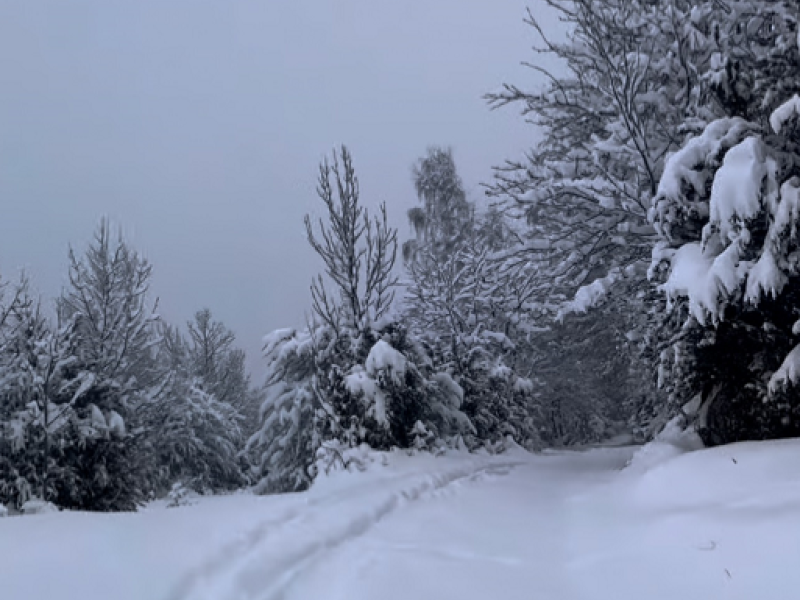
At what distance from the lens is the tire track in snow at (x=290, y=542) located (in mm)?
3459

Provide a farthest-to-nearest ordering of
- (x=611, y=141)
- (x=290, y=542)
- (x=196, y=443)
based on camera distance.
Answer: (x=196, y=443)
(x=611, y=141)
(x=290, y=542)

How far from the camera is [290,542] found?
176 inches

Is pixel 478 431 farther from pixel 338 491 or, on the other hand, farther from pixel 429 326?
pixel 338 491

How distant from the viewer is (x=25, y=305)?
12859 mm

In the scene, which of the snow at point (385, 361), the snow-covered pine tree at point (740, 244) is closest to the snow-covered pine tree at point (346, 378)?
the snow at point (385, 361)

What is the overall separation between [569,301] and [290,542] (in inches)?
276

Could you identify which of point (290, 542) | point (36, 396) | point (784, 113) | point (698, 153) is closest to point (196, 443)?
point (36, 396)

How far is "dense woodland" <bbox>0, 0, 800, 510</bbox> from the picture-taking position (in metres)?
6.01

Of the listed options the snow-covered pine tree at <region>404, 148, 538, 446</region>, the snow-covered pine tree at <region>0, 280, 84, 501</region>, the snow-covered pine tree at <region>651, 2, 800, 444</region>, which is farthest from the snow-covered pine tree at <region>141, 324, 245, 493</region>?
the snow-covered pine tree at <region>651, 2, 800, 444</region>

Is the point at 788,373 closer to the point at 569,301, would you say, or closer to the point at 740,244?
the point at 740,244

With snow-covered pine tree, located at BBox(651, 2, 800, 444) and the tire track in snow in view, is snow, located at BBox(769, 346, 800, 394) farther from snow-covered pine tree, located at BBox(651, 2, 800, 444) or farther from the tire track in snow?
the tire track in snow

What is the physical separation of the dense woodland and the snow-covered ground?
133 centimetres

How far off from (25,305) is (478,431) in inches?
379

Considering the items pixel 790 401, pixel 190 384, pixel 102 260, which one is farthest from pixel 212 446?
pixel 790 401
